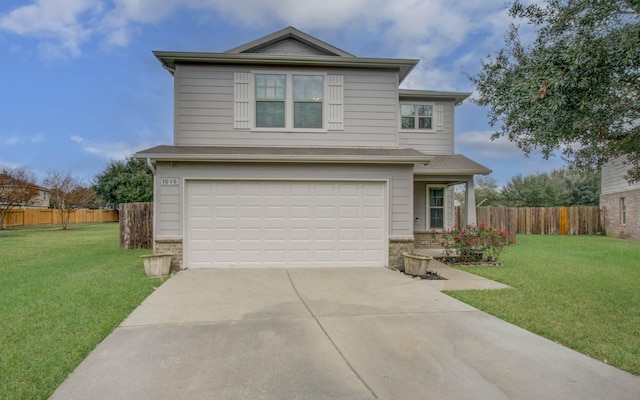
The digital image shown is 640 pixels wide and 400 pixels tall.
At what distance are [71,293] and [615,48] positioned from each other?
890 cm

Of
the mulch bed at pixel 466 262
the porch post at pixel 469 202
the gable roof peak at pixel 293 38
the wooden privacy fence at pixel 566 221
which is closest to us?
the gable roof peak at pixel 293 38

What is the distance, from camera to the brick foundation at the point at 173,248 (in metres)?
8.21

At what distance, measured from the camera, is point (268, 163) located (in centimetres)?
852

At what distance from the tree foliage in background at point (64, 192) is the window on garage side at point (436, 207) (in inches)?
940

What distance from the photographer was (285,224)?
8656 mm

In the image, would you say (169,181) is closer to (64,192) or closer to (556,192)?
(64,192)

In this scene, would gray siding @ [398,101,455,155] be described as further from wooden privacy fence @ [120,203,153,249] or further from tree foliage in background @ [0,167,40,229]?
tree foliage in background @ [0,167,40,229]

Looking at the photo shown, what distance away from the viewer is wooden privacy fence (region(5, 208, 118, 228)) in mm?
25312

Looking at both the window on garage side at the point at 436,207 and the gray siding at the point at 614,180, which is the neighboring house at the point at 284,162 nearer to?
the window on garage side at the point at 436,207

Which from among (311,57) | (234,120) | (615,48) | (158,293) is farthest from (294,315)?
(311,57)

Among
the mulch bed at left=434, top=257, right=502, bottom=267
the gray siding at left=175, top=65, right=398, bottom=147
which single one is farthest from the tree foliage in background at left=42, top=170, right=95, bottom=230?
the mulch bed at left=434, top=257, right=502, bottom=267

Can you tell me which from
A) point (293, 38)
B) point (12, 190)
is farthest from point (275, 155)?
point (12, 190)

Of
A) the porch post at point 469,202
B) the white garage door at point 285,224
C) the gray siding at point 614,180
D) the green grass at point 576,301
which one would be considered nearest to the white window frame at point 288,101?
the white garage door at point 285,224

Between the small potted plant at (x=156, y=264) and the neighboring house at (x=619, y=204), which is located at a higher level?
the neighboring house at (x=619, y=204)
